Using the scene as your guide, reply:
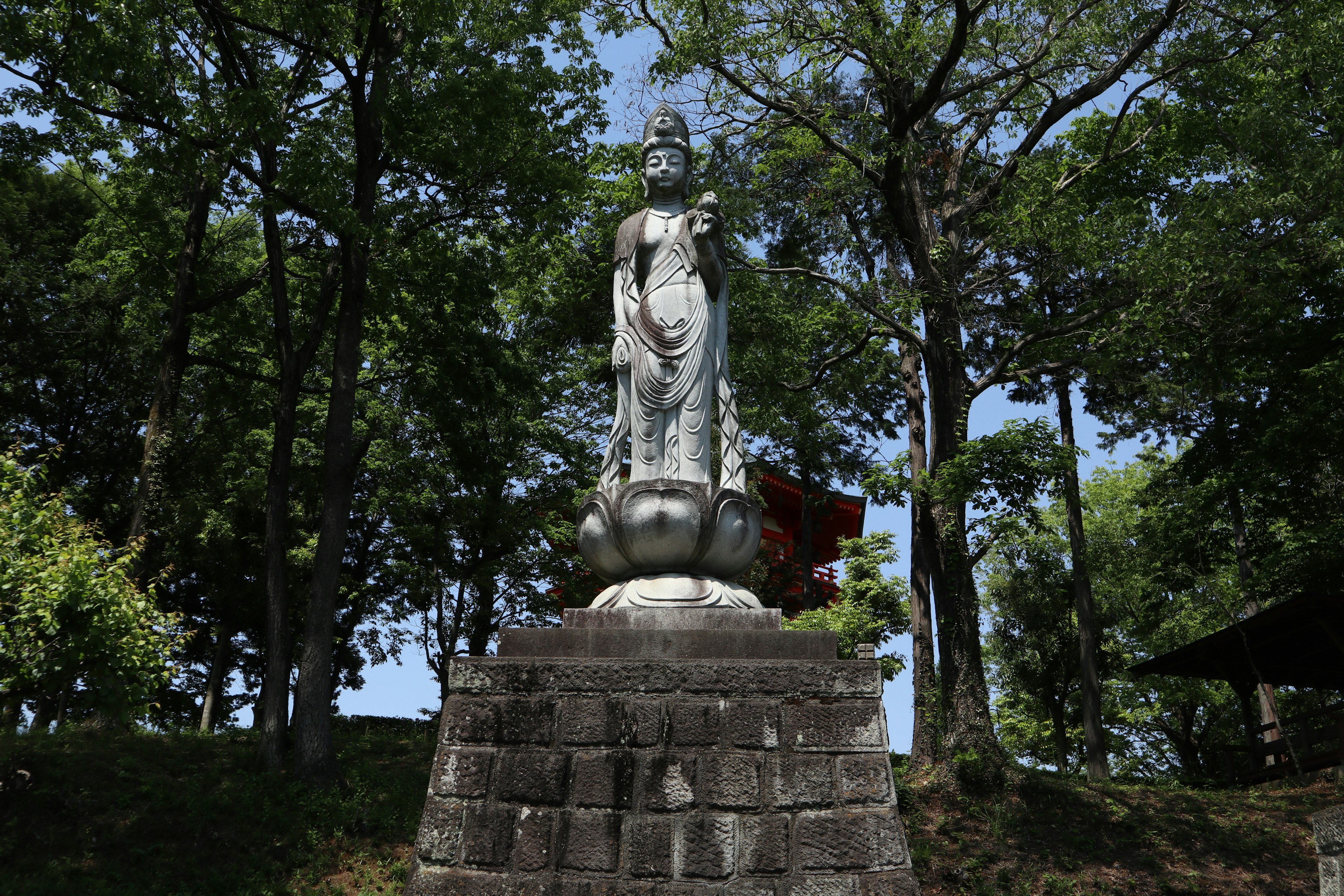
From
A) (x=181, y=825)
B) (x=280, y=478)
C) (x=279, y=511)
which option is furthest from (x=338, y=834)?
(x=280, y=478)

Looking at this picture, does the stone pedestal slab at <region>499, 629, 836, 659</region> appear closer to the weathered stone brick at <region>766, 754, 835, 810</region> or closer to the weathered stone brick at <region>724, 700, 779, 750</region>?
the weathered stone brick at <region>724, 700, 779, 750</region>

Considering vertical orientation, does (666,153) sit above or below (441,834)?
Answer: above

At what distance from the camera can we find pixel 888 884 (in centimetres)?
495

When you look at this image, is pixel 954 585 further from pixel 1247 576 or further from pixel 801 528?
pixel 801 528

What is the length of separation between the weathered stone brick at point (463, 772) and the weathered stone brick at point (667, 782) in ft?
2.58

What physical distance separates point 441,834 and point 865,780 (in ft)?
6.82

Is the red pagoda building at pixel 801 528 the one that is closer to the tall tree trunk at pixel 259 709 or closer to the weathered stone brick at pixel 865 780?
the tall tree trunk at pixel 259 709

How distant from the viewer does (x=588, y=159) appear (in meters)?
16.5

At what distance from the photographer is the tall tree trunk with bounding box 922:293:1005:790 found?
12906 mm

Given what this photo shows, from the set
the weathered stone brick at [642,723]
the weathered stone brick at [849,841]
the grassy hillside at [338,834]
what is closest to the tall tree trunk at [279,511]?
the grassy hillside at [338,834]

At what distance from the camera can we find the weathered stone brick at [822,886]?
493 cm

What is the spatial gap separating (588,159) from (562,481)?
5.89 metres

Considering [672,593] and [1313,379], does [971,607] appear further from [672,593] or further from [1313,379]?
[672,593]

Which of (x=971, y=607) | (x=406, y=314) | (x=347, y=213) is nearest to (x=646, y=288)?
(x=347, y=213)
